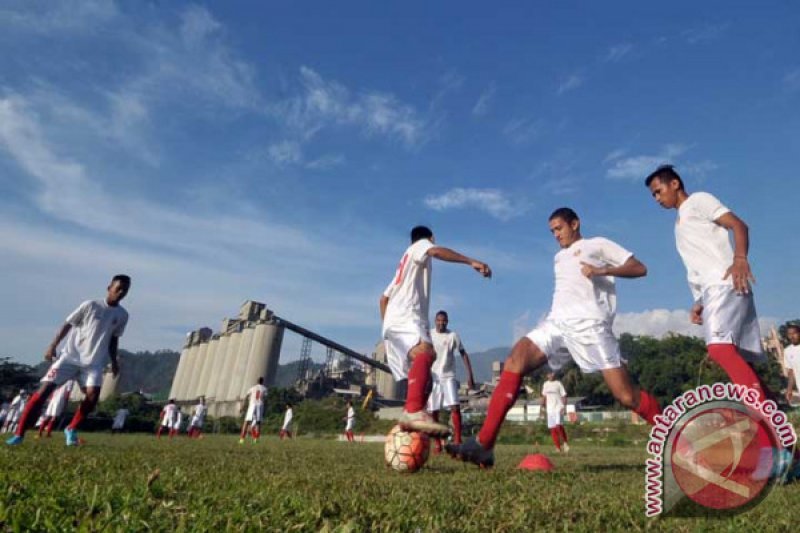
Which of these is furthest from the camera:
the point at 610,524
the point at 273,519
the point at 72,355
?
the point at 72,355

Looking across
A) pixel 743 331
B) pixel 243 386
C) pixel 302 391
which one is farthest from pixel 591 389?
pixel 743 331

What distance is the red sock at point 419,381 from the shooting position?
5.54 metres

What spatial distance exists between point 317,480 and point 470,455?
173cm

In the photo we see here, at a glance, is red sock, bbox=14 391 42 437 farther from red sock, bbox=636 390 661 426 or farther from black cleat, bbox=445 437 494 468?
red sock, bbox=636 390 661 426

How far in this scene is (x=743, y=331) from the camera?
513 cm

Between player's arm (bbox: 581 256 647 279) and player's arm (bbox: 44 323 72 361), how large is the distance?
23.4ft

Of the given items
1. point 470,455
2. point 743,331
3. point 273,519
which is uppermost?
point 743,331

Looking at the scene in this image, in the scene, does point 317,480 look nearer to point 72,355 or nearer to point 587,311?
point 587,311

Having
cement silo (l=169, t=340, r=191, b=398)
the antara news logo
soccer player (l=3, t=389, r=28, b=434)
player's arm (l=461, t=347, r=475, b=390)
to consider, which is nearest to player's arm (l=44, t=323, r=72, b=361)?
player's arm (l=461, t=347, r=475, b=390)

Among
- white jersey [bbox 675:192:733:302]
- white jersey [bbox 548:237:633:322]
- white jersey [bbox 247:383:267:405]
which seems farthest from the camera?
white jersey [bbox 247:383:267:405]

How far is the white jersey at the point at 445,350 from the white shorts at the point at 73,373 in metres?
6.19

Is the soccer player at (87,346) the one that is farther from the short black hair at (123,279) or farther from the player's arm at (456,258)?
the player's arm at (456,258)

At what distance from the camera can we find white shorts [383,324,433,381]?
20.0ft

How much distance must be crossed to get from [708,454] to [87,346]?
8.13 m
